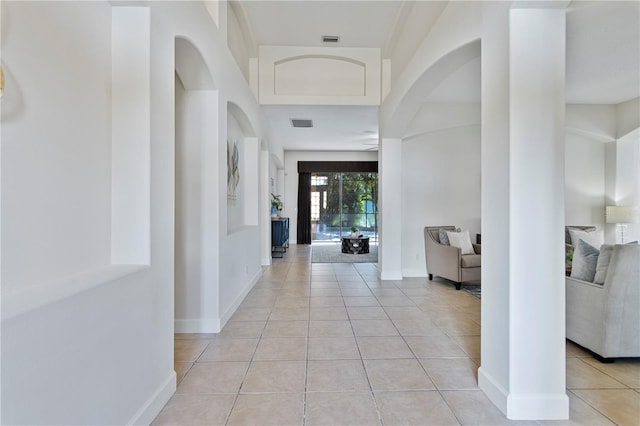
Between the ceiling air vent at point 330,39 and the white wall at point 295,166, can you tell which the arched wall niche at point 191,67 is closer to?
the ceiling air vent at point 330,39

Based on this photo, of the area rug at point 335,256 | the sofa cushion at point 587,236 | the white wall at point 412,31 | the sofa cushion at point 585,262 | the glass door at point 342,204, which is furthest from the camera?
the glass door at point 342,204

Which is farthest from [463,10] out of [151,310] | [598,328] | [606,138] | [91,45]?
[606,138]

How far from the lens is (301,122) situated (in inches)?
264

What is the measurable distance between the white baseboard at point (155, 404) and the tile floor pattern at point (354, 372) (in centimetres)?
5

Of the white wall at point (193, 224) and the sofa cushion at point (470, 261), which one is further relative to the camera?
the sofa cushion at point (470, 261)

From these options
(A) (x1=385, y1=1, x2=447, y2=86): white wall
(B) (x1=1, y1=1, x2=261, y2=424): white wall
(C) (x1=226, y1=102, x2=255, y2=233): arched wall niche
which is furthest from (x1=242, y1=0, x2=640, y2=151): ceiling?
(B) (x1=1, y1=1, x2=261, y2=424): white wall

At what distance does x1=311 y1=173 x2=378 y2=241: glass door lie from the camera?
1100 centimetres

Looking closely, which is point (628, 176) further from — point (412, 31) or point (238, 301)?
point (238, 301)

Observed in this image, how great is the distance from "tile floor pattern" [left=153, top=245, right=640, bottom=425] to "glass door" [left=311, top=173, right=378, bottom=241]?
6923 mm

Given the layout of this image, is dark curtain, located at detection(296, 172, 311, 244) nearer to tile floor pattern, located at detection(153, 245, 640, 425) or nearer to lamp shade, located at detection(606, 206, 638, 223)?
tile floor pattern, located at detection(153, 245, 640, 425)

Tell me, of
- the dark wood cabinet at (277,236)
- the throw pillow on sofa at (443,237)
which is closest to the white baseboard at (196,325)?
the throw pillow on sofa at (443,237)

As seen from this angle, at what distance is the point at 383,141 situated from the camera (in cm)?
538

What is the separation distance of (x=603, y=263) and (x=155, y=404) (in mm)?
3461

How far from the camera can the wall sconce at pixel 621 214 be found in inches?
209
